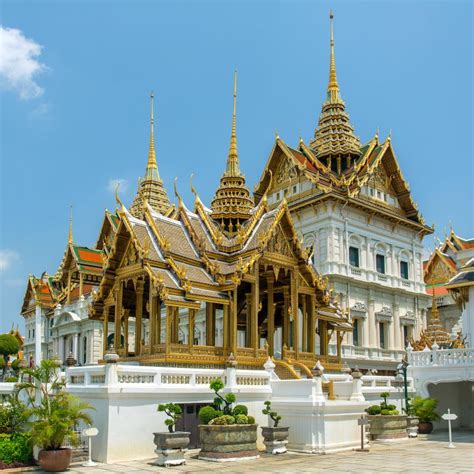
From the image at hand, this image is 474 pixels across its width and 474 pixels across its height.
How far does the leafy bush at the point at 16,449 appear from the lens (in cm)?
1336

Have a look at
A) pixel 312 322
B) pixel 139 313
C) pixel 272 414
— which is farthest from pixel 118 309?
pixel 312 322

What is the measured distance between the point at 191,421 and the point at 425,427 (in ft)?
32.3

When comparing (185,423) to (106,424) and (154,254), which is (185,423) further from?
(154,254)

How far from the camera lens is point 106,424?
1377cm

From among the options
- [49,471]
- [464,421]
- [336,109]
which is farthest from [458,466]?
[336,109]

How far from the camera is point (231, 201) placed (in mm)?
20469

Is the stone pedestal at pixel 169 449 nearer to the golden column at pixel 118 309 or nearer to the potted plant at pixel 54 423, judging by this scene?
the potted plant at pixel 54 423

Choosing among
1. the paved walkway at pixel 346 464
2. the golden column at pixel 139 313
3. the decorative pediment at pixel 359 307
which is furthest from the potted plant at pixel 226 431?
the decorative pediment at pixel 359 307

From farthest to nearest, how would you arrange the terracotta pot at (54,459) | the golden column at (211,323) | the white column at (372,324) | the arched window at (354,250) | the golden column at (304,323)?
the arched window at (354,250) → the white column at (372,324) → the golden column at (304,323) → the golden column at (211,323) → the terracotta pot at (54,459)

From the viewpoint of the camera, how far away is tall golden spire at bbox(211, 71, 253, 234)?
2030cm

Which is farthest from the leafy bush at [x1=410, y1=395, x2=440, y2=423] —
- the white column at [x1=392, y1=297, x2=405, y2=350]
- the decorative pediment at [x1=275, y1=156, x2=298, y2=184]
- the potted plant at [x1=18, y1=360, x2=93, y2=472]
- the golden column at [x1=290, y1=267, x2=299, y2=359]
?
the decorative pediment at [x1=275, y1=156, x2=298, y2=184]

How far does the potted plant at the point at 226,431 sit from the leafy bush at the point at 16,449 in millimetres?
3515

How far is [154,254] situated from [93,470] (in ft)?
19.3

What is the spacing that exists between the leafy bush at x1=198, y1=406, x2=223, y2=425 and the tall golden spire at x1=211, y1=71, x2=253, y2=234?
6.56 metres
